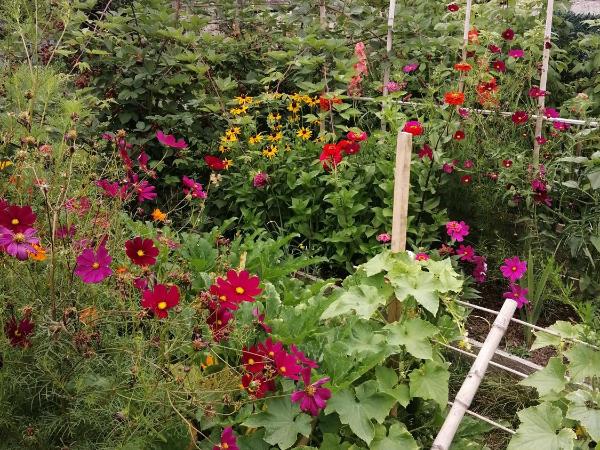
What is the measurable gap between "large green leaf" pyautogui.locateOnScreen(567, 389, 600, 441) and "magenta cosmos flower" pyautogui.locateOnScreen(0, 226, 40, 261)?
1.38 meters

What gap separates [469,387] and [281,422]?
1.81 feet

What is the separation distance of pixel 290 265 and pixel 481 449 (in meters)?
1.00

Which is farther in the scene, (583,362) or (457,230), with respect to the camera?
(457,230)

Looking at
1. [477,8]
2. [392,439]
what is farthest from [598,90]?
[392,439]

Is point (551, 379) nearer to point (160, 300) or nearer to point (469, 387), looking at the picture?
point (469, 387)

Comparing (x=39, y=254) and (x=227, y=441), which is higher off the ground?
(x=39, y=254)

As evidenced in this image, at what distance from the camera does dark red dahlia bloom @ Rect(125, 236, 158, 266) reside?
60.9 inches

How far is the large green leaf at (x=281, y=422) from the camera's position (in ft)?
5.85

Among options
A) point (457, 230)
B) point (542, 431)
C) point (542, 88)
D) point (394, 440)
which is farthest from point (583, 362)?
point (542, 88)

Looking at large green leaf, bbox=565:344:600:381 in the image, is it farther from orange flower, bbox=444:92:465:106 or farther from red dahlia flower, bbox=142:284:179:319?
orange flower, bbox=444:92:465:106

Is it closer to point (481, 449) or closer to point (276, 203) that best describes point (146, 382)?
point (481, 449)

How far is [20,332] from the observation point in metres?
1.47

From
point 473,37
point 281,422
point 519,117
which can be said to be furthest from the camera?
point 473,37

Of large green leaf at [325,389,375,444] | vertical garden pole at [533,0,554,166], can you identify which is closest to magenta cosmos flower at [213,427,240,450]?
large green leaf at [325,389,375,444]
